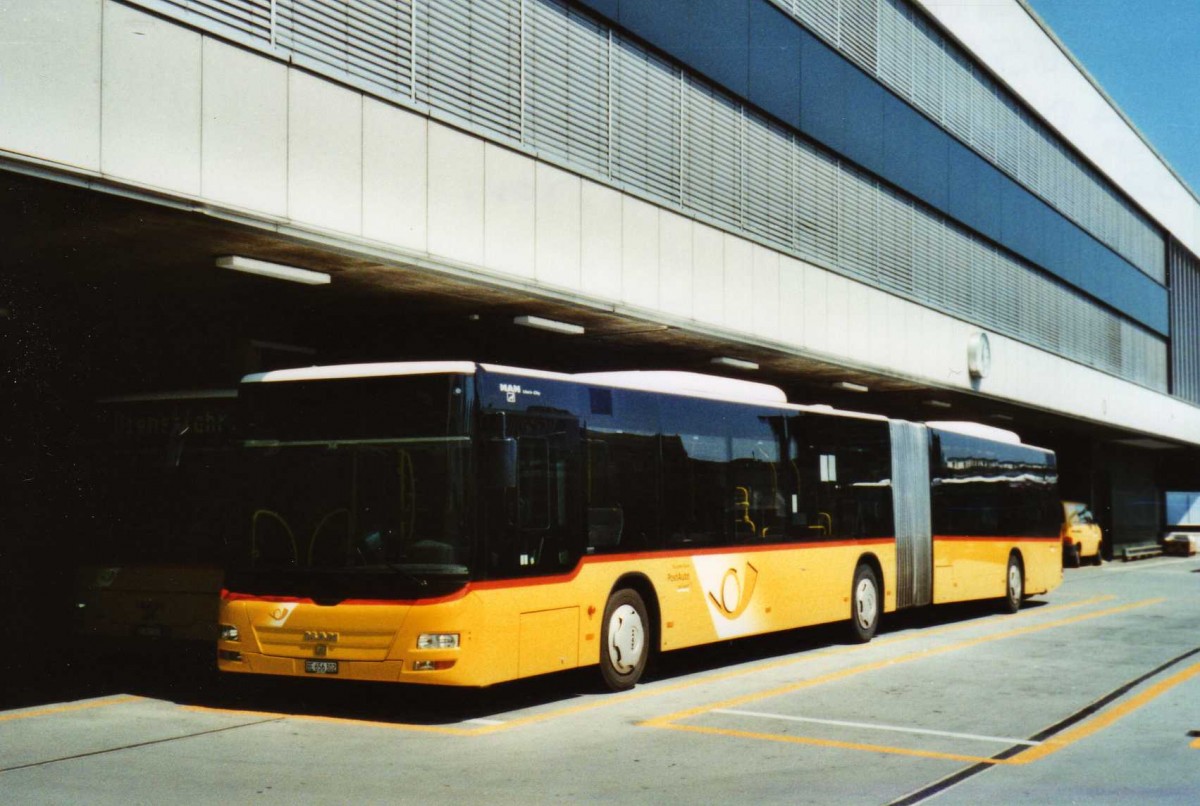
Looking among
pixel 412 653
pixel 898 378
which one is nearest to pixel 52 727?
pixel 412 653

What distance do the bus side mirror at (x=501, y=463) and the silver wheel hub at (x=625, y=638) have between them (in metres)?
2.21

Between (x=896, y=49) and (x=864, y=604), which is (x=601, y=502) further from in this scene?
(x=896, y=49)

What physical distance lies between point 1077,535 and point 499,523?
1378 inches

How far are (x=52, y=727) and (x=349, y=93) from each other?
6.34 metres

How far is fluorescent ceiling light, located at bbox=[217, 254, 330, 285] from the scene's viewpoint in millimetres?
12344

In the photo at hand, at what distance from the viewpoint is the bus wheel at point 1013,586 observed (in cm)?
2272

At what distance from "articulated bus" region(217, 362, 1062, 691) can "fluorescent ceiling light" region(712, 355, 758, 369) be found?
5.45m

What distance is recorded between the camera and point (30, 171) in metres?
9.34

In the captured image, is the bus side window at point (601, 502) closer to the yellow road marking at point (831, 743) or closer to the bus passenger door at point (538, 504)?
the bus passenger door at point (538, 504)

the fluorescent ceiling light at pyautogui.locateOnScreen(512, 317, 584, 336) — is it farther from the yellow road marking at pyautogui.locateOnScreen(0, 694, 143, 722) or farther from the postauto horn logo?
the yellow road marking at pyautogui.locateOnScreen(0, 694, 143, 722)

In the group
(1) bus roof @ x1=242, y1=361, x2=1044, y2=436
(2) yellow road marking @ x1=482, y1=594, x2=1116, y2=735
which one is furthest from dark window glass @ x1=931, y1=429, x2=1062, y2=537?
(1) bus roof @ x1=242, y1=361, x2=1044, y2=436

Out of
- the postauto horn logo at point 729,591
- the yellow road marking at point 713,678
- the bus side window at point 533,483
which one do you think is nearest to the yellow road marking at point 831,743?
the yellow road marking at point 713,678

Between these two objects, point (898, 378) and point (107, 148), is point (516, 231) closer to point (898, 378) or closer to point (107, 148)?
point (107, 148)

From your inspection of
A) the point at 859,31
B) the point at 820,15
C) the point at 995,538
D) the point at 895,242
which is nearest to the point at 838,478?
the point at 995,538
